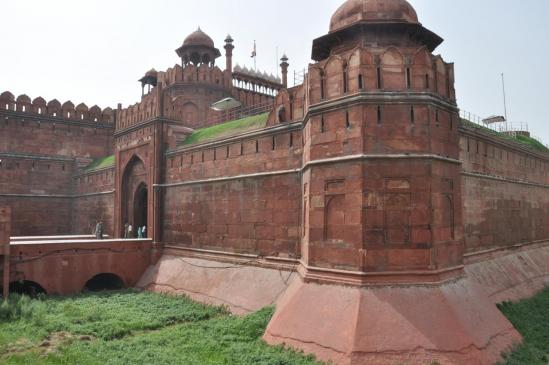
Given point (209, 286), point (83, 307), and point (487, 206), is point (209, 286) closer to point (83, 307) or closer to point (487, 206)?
point (83, 307)

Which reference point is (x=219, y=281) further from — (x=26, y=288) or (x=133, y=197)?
(x=133, y=197)

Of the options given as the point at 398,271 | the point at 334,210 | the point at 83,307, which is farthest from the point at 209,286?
the point at 398,271

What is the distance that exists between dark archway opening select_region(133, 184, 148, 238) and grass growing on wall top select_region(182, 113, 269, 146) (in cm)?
380

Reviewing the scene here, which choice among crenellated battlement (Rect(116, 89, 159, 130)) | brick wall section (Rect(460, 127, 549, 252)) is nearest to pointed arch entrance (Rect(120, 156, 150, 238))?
crenellated battlement (Rect(116, 89, 159, 130))

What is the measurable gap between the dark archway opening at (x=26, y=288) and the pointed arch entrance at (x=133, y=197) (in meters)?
4.72

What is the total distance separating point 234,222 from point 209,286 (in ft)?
6.54

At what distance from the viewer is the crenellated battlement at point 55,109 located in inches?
959

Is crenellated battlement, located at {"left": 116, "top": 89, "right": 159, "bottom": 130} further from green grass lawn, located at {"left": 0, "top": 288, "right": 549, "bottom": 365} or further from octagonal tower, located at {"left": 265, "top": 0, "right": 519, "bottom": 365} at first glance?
octagonal tower, located at {"left": 265, "top": 0, "right": 519, "bottom": 365}

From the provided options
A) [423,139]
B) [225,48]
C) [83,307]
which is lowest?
[83,307]

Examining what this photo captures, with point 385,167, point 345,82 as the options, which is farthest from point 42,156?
point 385,167

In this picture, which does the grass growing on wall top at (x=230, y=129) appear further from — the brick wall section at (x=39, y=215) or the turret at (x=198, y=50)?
the brick wall section at (x=39, y=215)

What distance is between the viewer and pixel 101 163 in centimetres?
2473

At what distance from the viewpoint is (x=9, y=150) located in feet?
79.3

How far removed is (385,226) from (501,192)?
297 inches
